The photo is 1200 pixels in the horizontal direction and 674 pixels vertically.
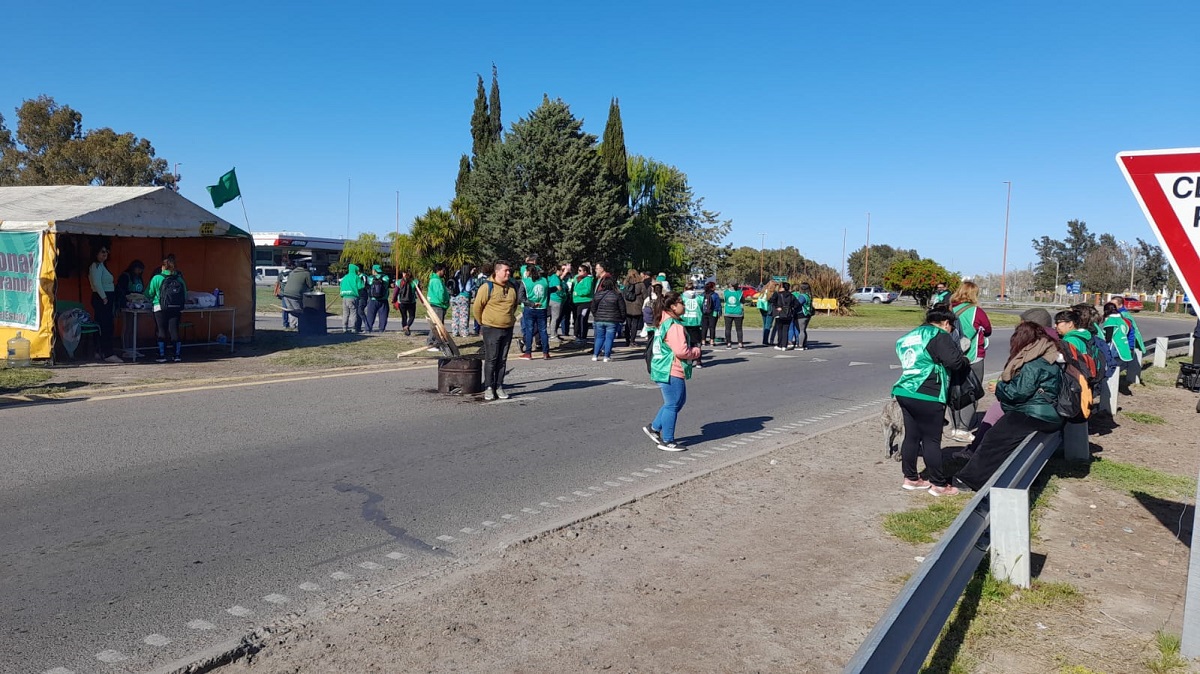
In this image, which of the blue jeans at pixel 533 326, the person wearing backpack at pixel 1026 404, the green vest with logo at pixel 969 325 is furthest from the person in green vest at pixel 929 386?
the blue jeans at pixel 533 326

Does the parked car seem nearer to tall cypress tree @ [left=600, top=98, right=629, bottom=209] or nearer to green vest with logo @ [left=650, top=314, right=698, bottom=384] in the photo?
tall cypress tree @ [left=600, top=98, right=629, bottom=209]

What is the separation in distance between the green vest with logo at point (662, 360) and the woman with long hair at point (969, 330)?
3.12 m

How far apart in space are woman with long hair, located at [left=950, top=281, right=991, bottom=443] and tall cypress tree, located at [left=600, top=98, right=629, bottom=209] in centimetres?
4066

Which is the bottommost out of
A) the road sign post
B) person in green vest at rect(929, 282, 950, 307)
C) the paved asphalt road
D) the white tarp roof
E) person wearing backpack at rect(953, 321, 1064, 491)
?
the paved asphalt road

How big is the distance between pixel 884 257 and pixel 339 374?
113 m

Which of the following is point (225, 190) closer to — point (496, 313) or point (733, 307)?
point (496, 313)

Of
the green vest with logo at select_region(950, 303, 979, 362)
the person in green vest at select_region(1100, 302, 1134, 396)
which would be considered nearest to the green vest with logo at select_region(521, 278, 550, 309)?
the green vest with logo at select_region(950, 303, 979, 362)

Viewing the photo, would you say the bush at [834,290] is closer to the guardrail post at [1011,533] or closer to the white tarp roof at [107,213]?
the white tarp roof at [107,213]

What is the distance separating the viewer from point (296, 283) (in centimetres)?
1988

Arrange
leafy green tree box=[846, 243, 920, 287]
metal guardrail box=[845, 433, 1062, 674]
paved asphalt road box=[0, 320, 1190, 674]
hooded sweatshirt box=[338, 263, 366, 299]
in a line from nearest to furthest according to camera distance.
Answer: metal guardrail box=[845, 433, 1062, 674] → paved asphalt road box=[0, 320, 1190, 674] → hooded sweatshirt box=[338, 263, 366, 299] → leafy green tree box=[846, 243, 920, 287]

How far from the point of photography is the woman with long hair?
30.4 ft

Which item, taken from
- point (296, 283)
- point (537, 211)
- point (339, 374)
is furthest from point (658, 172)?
point (339, 374)

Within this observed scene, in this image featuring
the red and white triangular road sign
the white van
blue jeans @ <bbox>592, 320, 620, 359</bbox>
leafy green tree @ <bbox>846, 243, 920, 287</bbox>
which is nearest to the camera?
the red and white triangular road sign

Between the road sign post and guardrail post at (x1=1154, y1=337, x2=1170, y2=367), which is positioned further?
guardrail post at (x1=1154, y1=337, x2=1170, y2=367)
